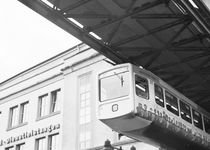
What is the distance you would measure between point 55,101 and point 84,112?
4085 mm

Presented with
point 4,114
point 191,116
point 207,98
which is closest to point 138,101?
point 191,116

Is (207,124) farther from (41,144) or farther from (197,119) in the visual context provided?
(41,144)

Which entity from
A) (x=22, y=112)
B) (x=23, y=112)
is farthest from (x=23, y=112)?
(x=22, y=112)

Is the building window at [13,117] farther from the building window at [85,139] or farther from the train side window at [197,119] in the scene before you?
the train side window at [197,119]

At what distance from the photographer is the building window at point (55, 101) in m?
30.1

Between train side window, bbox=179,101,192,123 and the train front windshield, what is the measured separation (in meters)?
3.69

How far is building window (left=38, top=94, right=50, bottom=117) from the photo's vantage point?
3073cm

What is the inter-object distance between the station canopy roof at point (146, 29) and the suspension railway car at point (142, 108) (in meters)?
1.70

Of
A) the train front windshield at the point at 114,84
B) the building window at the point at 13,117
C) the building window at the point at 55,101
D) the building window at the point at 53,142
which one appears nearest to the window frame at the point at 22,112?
the building window at the point at 13,117

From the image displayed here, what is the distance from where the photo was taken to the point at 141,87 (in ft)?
49.0

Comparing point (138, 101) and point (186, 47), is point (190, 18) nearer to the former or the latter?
point (186, 47)

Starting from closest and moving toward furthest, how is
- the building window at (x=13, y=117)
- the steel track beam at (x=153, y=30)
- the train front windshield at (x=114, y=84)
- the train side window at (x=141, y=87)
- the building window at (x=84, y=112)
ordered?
the train front windshield at (x=114, y=84) < the train side window at (x=141, y=87) < the steel track beam at (x=153, y=30) < the building window at (x=84, y=112) < the building window at (x=13, y=117)

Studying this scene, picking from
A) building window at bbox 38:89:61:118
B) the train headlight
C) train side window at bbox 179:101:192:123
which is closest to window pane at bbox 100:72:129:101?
the train headlight

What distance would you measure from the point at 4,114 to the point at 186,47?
22.3m
